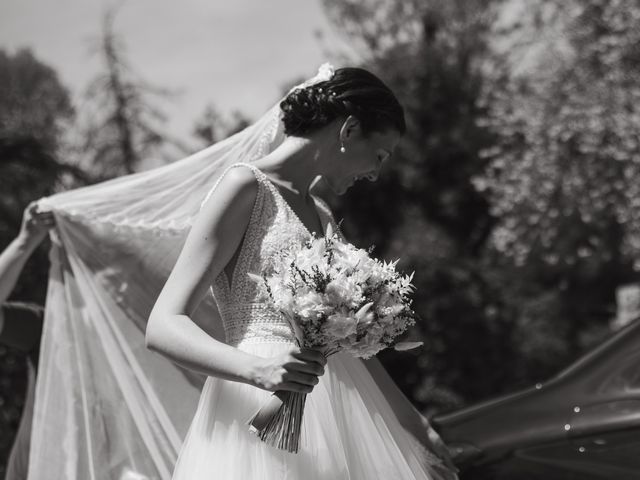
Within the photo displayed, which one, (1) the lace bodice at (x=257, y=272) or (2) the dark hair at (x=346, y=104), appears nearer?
(1) the lace bodice at (x=257, y=272)

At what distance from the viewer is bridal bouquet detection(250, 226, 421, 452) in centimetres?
194

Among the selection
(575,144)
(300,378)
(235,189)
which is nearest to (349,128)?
(235,189)

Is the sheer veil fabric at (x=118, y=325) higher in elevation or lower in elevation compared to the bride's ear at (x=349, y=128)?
lower

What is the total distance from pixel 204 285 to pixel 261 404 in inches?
13.9

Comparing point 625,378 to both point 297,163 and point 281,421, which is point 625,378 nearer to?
point 297,163

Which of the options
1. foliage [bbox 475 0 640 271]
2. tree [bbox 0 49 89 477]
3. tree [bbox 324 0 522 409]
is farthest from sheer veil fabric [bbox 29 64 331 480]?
tree [bbox 324 0 522 409]

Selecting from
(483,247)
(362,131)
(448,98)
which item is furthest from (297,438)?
(448,98)

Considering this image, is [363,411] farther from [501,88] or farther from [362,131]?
[501,88]

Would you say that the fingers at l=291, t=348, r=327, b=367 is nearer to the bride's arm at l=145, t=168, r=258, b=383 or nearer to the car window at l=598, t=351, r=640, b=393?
the bride's arm at l=145, t=168, r=258, b=383

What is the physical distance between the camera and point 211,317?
10.2ft

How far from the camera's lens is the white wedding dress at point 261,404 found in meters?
2.13

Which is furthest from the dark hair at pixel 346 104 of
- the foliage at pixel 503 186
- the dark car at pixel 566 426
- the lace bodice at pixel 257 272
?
the foliage at pixel 503 186

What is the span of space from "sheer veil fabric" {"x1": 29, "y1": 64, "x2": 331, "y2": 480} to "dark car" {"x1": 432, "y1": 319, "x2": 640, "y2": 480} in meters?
1.12

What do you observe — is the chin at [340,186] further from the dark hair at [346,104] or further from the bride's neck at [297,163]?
the dark hair at [346,104]
